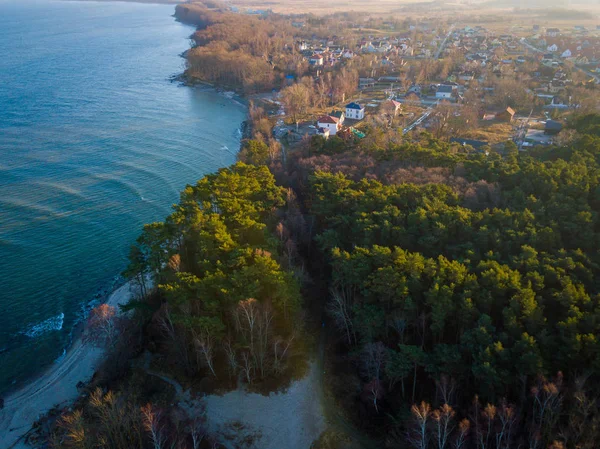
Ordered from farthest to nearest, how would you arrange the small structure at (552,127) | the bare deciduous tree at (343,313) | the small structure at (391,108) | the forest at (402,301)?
the small structure at (391,108) < the small structure at (552,127) < the bare deciduous tree at (343,313) < the forest at (402,301)

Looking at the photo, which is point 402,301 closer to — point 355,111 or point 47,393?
point 47,393

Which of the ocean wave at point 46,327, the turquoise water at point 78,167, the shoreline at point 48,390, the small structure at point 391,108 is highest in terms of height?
the small structure at point 391,108

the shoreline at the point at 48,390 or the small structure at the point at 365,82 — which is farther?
the small structure at the point at 365,82

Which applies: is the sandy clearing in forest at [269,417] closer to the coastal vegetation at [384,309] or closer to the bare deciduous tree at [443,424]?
the coastal vegetation at [384,309]

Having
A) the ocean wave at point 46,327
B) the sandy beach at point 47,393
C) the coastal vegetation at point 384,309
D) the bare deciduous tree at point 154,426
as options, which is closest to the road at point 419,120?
the coastal vegetation at point 384,309

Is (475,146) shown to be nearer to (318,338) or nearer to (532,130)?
(532,130)

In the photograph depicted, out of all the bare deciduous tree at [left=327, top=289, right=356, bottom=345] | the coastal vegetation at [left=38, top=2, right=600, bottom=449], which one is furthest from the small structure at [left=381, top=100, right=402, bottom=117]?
the bare deciduous tree at [left=327, top=289, right=356, bottom=345]
